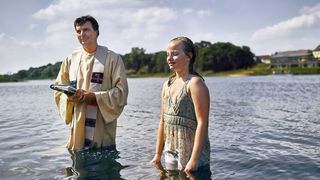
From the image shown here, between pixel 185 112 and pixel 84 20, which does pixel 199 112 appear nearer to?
pixel 185 112

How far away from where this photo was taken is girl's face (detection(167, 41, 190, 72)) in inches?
217

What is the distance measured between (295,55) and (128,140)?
613 feet

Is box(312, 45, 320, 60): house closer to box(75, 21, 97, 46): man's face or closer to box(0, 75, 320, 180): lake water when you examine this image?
box(0, 75, 320, 180): lake water

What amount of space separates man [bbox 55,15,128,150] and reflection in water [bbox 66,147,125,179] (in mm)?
210

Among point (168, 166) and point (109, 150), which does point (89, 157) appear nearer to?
point (109, 150)

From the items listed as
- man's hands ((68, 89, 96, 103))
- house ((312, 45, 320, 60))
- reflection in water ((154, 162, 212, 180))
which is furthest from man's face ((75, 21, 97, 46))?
house ((312, 45, 320, 60))

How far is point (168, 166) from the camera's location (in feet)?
20.1

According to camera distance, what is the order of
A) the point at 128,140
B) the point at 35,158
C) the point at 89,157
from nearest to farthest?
the point at 89,157
the point at 35,158
the point at 128,140

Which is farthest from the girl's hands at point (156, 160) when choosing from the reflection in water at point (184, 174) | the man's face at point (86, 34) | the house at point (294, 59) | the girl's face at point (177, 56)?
the house at point (294, 59)

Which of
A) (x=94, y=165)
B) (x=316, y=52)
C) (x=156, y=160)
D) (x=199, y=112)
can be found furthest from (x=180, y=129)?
(x=316, y=52)

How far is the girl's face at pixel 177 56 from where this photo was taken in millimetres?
5516

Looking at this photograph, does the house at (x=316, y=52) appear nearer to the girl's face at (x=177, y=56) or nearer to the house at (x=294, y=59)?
the house at (x=294, y=59)

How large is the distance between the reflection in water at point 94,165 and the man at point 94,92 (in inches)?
8.3

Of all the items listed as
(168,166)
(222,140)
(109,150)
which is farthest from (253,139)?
(168,166)
